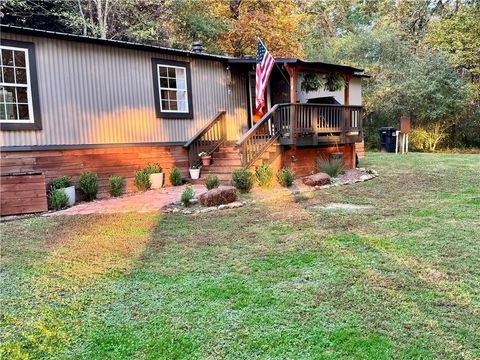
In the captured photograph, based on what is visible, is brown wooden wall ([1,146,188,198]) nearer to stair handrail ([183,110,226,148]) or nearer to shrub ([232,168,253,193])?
stair handrail ([183,110,226,148])

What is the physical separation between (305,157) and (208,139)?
2.39 metres

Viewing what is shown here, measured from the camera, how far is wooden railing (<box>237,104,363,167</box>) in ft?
27.9

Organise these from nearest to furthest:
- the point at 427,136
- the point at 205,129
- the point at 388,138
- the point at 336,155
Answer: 1. the point at 205,129
2. the point at 336,155
3. the point at 388,138
4. the point at 427,136

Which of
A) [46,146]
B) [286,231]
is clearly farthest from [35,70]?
[286,231]

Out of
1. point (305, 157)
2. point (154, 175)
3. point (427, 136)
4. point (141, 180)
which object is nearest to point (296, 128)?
point (305, 157)

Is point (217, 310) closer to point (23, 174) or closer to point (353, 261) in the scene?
point (353, 261)

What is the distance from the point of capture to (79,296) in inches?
116

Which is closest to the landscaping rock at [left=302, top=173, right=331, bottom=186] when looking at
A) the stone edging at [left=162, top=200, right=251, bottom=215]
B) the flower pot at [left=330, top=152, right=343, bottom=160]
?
the flower pot at [left=330, top=152, right=343, bottom=160]

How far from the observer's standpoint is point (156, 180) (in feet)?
28.0

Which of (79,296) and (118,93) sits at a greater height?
(118,93)

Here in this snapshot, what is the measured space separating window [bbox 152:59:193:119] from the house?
0.02 m

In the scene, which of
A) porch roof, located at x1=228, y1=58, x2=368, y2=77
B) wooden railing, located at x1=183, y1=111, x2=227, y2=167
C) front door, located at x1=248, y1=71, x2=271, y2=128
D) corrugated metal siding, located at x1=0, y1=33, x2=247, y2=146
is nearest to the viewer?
corrugated metal siding, located at x1=0, y1=33, x2=247, y2=146

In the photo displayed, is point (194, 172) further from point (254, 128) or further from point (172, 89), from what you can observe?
point (172, 89)

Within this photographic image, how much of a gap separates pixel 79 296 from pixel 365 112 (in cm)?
1793
